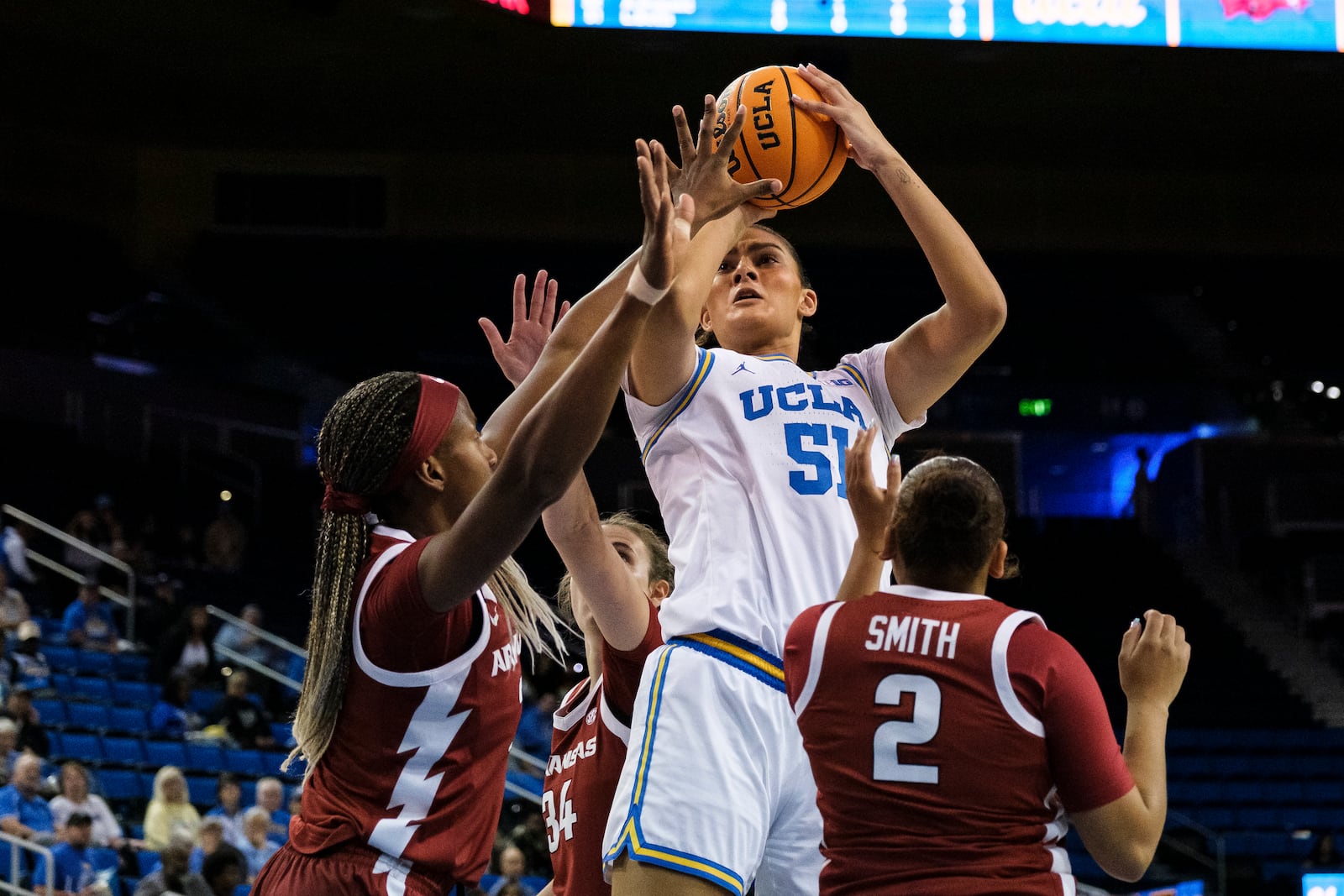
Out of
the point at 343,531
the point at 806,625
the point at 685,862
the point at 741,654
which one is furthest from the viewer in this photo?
the point at 741,654

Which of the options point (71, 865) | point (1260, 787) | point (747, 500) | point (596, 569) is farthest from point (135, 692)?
point (1260, 787)

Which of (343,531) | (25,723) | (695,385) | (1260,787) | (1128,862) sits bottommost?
(1260,787)

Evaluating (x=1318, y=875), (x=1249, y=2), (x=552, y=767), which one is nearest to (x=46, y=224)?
(x=1249, y=2)

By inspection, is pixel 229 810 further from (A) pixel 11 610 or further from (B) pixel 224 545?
(B) pixel 224 545

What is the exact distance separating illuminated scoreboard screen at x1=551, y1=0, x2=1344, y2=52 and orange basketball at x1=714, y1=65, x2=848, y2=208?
7653 millimetres

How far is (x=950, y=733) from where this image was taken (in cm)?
244

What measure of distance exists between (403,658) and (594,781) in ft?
3.85

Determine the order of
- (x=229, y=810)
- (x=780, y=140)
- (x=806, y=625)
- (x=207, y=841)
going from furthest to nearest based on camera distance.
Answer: (x=229, y=810) → (x=207, y=841) → (x=780, y=140) → (x=806, y=625)

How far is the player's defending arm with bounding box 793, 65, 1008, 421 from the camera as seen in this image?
351cm

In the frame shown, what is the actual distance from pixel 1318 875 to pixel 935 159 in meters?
10.9

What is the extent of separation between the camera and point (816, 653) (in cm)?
256

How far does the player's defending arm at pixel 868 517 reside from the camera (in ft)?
9.00

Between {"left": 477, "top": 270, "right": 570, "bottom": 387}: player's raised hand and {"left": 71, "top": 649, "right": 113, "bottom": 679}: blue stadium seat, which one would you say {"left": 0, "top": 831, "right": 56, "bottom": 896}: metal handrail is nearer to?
{"left": 71, "top": 649, "right": 113, "bottom": 679}: blue stadium seat

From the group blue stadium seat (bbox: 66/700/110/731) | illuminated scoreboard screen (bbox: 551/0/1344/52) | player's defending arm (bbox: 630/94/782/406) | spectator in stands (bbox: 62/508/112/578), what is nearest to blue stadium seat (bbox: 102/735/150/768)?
blue stadium seat (bbox: 66/700/110/731)
